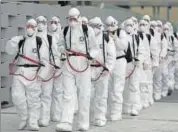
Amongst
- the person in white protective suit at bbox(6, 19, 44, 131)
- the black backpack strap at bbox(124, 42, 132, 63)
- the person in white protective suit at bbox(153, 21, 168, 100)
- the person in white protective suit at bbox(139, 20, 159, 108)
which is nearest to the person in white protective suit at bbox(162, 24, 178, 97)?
the person in white protective suit at bbox(153, 21, 168, 100)

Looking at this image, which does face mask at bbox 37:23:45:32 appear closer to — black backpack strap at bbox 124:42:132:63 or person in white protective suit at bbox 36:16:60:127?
person in white protective suit at bbox 36:16:60:127

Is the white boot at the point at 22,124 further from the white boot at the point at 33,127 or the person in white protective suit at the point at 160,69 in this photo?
the person in white protective suit at the point at 160,69

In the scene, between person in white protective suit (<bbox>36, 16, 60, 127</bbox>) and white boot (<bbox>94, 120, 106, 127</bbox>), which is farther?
white boot (<bbox>94, 120, 106, 127</bbox>)

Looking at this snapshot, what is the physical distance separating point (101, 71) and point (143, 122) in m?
1.34

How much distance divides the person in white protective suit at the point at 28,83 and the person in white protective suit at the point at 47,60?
0.21 meters

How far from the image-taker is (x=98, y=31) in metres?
10.6

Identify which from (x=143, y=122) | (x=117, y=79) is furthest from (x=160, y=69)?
(x=143, y=122)

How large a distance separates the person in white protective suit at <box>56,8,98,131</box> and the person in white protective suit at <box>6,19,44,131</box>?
1.67 feet

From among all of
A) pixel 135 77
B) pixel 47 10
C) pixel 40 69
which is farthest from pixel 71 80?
pixel 47 10

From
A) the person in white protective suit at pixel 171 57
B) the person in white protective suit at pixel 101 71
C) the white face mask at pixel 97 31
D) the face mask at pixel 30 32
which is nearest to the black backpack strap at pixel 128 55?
the person in white protective suit at pixel 101 71

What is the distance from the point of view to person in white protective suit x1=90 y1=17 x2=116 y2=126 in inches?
417

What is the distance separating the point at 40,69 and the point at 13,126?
1.15 m

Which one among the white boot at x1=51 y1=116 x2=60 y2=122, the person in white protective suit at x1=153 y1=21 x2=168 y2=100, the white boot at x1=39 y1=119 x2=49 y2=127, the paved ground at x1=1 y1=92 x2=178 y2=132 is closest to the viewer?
the paved ground at x1=1 y1=92 x2=178 y2=132

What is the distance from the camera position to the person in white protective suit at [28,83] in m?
9.88
